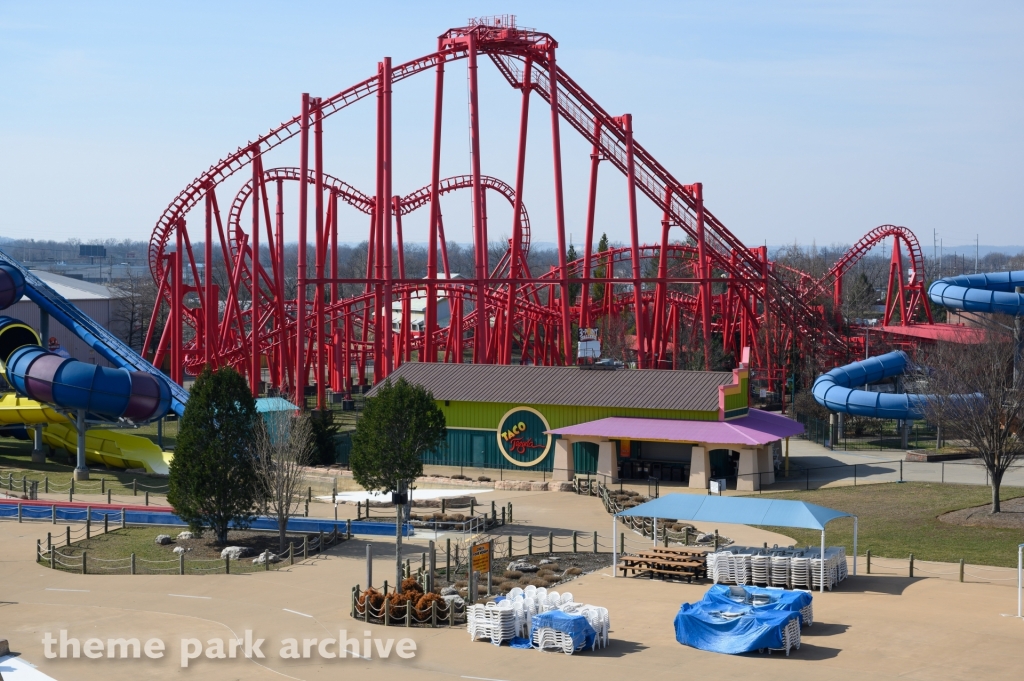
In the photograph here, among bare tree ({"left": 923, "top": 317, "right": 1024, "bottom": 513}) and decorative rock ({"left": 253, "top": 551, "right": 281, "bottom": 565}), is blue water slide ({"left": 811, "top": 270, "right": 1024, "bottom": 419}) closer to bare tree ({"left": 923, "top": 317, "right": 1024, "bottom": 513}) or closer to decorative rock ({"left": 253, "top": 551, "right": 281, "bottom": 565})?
bare tree ({"left": 923, "top": 317, "right": 1024, "bottom": 513})

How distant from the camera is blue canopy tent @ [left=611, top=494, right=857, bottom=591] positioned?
86.2 ft

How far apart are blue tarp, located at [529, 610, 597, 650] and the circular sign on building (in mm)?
20678

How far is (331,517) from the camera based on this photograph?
115 ft

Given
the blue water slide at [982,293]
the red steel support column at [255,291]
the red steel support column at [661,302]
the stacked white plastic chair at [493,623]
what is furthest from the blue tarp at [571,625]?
the blue water slide at [982,293]

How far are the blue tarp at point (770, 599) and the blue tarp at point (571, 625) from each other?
84.7 inches

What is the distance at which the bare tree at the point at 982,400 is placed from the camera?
34000mm

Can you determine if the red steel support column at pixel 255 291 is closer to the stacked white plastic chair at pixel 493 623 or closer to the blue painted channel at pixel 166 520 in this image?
the blue painted channel at pixel 166 520

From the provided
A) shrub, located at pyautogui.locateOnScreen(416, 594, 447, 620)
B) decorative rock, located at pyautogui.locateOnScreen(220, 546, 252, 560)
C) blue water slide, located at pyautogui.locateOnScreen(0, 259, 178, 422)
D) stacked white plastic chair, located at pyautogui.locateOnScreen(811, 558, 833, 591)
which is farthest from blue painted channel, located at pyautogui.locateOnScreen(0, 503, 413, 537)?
stacked white plastic chair, located at pyautogui.locateOnScreen(811, 558, 833, 591)

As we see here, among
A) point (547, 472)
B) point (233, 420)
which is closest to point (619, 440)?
point (547, 472)

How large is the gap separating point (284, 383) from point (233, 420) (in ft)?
87.8

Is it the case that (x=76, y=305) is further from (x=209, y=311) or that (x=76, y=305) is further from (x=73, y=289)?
(x=209, y=311)

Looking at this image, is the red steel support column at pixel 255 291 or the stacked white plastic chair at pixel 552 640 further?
the red steel support column at pixel 255 291

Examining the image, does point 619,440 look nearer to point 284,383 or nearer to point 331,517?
point 331,517

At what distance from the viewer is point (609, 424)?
40906 millimetres
